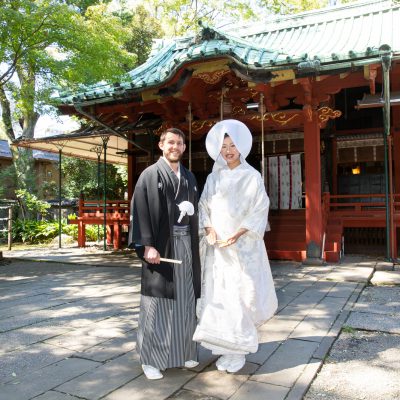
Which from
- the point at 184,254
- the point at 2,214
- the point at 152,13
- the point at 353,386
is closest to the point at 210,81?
the point at 184,254

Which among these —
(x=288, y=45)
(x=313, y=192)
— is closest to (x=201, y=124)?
(x=313, y=192)

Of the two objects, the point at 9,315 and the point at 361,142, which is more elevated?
the point at 361,142

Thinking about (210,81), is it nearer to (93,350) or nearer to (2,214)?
(93,350)

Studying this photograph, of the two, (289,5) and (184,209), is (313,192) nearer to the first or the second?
(184,209)

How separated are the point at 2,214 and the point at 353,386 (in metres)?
19.4

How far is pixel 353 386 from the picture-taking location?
2.50 meters

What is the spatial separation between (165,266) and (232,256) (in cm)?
50

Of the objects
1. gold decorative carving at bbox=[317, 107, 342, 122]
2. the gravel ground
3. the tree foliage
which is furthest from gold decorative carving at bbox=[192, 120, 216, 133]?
the tree foliage

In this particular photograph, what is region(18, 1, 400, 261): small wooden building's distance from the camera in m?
6.41

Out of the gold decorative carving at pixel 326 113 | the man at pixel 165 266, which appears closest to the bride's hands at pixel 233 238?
the man at pixel 165 266

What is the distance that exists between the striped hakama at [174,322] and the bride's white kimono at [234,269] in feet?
0.33

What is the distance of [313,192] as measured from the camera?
24.1 ft

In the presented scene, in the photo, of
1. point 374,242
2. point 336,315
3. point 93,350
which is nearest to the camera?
point 93,350

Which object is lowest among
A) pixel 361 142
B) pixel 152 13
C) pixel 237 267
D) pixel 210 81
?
pixel 237 267
